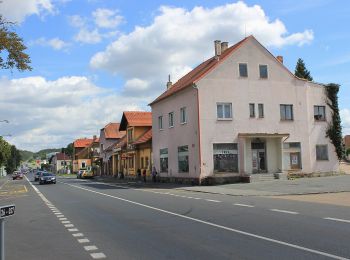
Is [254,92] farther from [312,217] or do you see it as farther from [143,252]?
[143,252]

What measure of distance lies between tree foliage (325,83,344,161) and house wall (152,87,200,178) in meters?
13.0

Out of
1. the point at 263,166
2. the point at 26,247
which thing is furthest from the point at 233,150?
the point at 26,247

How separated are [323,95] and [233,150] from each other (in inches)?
456

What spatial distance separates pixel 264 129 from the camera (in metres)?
40.0

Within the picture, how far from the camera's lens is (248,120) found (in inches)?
1550

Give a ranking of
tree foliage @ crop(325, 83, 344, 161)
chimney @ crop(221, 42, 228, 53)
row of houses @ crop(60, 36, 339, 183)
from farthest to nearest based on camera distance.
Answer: chimney @ crop(221, 42, 228, 53)
tree foliage @ crop(325, 83, 344, 161)
row of houses @ crop(60, 36, 339, 183)

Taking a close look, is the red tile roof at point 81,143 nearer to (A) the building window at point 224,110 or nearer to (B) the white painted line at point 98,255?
(A) the building window at point 224,110

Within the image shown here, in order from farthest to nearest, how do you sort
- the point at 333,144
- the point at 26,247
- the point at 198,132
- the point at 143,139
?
Result: 1. the point at 143,139
2. the point at 333,144
3. the point at 198,132
4. the point at 26,247

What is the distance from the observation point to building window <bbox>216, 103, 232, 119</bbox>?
38.8 m

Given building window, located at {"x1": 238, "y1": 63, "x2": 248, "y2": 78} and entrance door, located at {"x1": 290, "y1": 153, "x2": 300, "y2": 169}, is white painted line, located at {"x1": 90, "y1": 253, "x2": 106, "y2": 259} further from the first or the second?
entrance door, located at {"x1": 290, "y1": 153, "x2": 300, "y2": 169}

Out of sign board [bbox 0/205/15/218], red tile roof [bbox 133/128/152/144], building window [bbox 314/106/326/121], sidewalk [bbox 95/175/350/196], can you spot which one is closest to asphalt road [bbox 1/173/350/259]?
sign board [bbox 0/205/15/218]

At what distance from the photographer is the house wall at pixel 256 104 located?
38312mm

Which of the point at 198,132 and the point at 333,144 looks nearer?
the point at 198,132

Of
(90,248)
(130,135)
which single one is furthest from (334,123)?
(90,248)
